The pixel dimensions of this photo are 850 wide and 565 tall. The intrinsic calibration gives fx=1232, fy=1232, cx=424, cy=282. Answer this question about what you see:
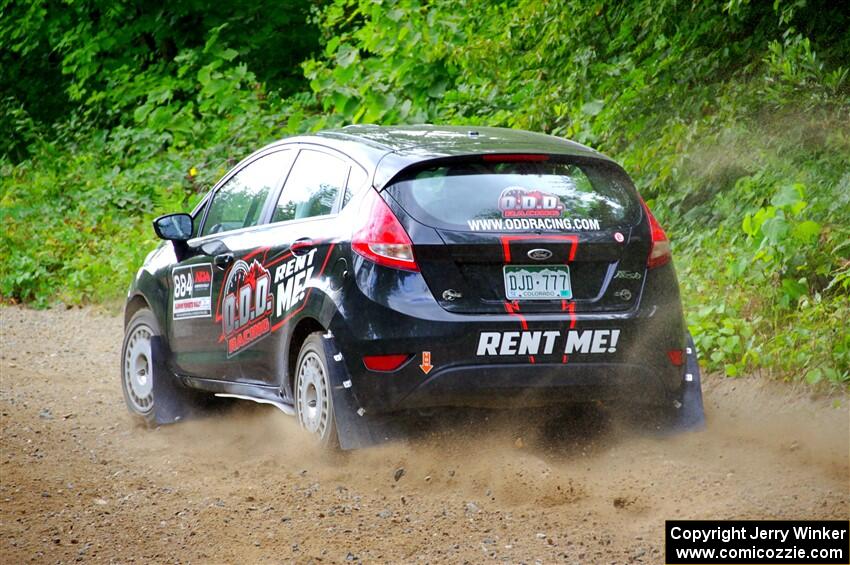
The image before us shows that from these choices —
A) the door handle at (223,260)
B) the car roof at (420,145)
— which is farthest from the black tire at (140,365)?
the car roof at (420,145)

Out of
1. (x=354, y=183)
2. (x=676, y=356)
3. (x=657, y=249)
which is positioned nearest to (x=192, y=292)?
(x=354, y=183)

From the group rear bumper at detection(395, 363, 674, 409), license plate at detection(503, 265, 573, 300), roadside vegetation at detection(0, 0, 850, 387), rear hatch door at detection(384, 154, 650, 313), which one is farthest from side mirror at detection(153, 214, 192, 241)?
roadside vegetation at detection(0, 0, 850, 387)

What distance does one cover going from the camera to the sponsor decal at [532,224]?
5.73 metres

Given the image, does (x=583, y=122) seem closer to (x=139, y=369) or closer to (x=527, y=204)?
(x=139, y=369)

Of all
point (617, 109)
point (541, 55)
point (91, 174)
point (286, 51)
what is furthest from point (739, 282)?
point (286, 51)

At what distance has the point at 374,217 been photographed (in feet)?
19.1

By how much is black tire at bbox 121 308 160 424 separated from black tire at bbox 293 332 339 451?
2043mm

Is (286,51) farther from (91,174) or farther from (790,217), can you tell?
(790,217)

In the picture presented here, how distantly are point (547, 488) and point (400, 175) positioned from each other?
1.62 meters

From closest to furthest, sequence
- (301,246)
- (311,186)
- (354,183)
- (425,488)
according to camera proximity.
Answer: (425,488) < (354,183) < (301,246) < (311,186)

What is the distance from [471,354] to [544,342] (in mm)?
345

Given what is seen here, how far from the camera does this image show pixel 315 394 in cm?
613

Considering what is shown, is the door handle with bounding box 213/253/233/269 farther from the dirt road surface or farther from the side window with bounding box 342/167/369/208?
the side window with bounding box 342/167/369/208

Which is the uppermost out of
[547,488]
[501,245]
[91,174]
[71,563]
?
[501,245]
